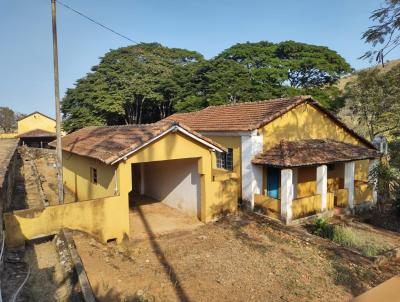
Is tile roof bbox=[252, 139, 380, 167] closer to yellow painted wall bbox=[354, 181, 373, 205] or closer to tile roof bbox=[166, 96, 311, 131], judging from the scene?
Answer: tile roof bbox=[166, 96, 311, 131]

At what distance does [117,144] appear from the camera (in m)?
11.2

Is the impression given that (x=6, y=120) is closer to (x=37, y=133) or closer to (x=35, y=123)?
(x=35, y=123)

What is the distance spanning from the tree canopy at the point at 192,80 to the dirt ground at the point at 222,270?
22.1 m

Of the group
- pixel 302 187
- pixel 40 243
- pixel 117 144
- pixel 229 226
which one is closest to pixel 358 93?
pixel 302 187

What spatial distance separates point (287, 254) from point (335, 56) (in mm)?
31178

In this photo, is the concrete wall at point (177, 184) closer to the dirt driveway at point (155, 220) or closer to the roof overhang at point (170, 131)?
the dirt driveway at point (155, 220)

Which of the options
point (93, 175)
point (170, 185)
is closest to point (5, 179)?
point (93, 175)

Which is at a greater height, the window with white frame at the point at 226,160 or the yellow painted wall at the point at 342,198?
the window with white frame at the point at 226,160

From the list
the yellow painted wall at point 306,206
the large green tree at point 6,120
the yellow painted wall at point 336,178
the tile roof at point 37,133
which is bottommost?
the yellow painted wall at point 306,206

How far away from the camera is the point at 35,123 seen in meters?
47.8

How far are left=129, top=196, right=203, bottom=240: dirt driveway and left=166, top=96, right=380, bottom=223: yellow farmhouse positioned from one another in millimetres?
3296

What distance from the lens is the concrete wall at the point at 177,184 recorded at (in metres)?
13.1

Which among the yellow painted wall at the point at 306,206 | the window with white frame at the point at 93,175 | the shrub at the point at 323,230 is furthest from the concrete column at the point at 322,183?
the window with white frame at the point at 93,175

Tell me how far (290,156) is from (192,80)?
2342 cm
